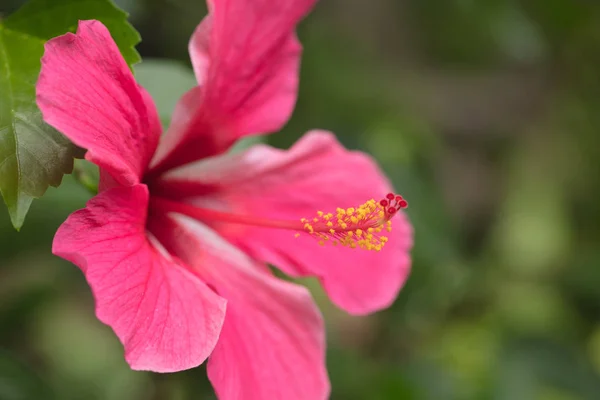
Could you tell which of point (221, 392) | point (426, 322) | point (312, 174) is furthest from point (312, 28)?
point (221, 392)

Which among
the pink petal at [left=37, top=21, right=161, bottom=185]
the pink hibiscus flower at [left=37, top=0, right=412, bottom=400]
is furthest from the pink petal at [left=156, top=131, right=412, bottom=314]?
the pink petal at [left=37, top=21, right=161, bottom=185]

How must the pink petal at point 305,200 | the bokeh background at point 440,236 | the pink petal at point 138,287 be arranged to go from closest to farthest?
1. the pink petal at point 138,287
2. the pink petal at point 305,200
3. the bokeh background at point 440,236

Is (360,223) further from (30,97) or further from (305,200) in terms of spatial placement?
(30,97)

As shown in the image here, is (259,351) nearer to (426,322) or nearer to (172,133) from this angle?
(172,133)

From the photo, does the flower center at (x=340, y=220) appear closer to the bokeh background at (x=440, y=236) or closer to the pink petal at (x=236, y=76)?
the pink petal at (x=236, y=76)

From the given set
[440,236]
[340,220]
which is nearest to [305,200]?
[340,220]

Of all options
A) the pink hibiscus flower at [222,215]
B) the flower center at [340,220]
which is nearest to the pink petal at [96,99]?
the pink hibiscus flower at [222,215]

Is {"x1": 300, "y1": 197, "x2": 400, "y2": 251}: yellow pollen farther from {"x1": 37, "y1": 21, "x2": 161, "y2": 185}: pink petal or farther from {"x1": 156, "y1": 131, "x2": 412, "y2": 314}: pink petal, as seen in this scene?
{"x1": 37, "y1": 21, "x2": 161, "y2": 185}: pink petal
